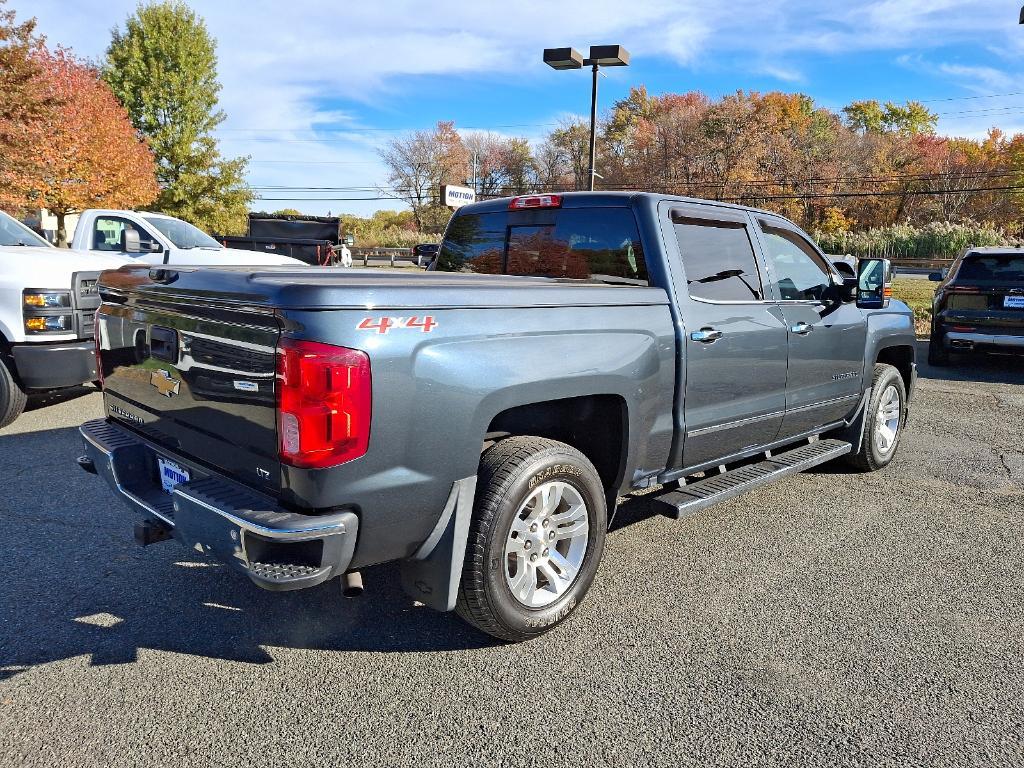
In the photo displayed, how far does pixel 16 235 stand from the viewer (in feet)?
25.0

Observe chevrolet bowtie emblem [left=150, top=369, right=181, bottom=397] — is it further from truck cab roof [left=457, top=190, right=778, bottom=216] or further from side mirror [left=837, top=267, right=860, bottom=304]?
side mirror [left=837, top=267, right=860, bottom=304]

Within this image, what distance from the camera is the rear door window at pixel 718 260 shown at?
13.0 feet

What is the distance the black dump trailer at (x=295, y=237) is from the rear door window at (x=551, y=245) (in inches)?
652

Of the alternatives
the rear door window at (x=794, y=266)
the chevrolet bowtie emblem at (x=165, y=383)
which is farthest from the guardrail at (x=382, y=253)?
the chevrolet bowtie emblem at (x=165, y=383)

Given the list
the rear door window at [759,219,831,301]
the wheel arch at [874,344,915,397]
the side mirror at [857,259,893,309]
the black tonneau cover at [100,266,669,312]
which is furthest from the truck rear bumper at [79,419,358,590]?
the wheel arch at [874,344,915,397]

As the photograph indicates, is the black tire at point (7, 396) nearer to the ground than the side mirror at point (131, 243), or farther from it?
nearer to the ground

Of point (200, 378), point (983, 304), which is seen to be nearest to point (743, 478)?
point (200, 378)

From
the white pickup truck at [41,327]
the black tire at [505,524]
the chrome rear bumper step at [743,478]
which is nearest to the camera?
the black tire at [505,524]

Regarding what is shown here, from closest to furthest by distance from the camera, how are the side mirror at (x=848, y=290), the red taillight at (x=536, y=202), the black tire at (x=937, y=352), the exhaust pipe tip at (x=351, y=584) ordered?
the exhaust pipe tip at (x=351, y=584), the red taillight at (x=536, y=202), the side mirror at (x=848, y=290), the black tire at (x=937, y=352)

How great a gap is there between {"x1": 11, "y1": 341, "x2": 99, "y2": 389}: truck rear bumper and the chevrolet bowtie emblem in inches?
141

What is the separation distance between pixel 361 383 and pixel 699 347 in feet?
6.39

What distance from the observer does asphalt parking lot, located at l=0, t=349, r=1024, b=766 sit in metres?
2.56

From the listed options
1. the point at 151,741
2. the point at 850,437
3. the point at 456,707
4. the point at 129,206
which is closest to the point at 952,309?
Result: the point at 850,437

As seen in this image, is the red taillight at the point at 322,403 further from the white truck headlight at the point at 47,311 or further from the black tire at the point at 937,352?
the black tire at the point at 937,352
